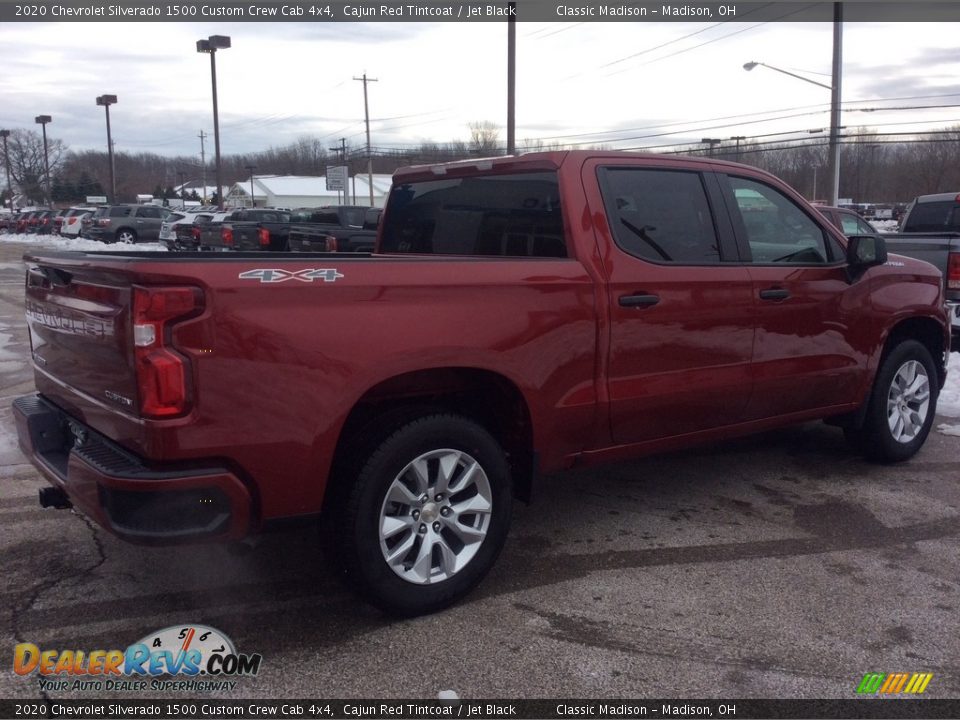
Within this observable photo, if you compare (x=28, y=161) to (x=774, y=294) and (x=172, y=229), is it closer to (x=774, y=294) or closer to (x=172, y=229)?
(x=172, y=229)

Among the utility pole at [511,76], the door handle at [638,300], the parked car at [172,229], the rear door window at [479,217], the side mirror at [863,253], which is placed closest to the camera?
the door handle at [638,300]

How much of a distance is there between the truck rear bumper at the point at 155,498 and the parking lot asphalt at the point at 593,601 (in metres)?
0.60

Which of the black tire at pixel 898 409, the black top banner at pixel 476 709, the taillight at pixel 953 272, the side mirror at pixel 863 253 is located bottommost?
the black top banner at pixel 476 709

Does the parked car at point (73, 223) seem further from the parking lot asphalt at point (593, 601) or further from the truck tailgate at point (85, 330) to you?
the truck tailgate at point (85, 330)

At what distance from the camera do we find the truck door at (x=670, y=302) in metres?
4.39

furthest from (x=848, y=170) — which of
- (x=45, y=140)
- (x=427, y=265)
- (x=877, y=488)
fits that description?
(x=45, y=140)

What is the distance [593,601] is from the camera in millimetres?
4039

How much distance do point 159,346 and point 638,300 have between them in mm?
2267

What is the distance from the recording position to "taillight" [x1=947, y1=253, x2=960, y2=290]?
30.4 feet

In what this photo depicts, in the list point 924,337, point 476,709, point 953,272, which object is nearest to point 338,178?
point 953,272

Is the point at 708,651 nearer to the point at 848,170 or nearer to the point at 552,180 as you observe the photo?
the point at 552,180

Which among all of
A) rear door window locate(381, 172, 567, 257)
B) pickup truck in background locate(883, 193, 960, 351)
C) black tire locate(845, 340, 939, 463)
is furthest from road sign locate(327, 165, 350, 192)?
black tire locate(845, 340, 939, 463)

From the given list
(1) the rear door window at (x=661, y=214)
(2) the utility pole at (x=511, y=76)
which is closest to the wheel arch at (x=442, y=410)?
(1) the rear door window at (x=661, y=214)

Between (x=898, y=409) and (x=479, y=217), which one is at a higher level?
(x=479, y=217)
